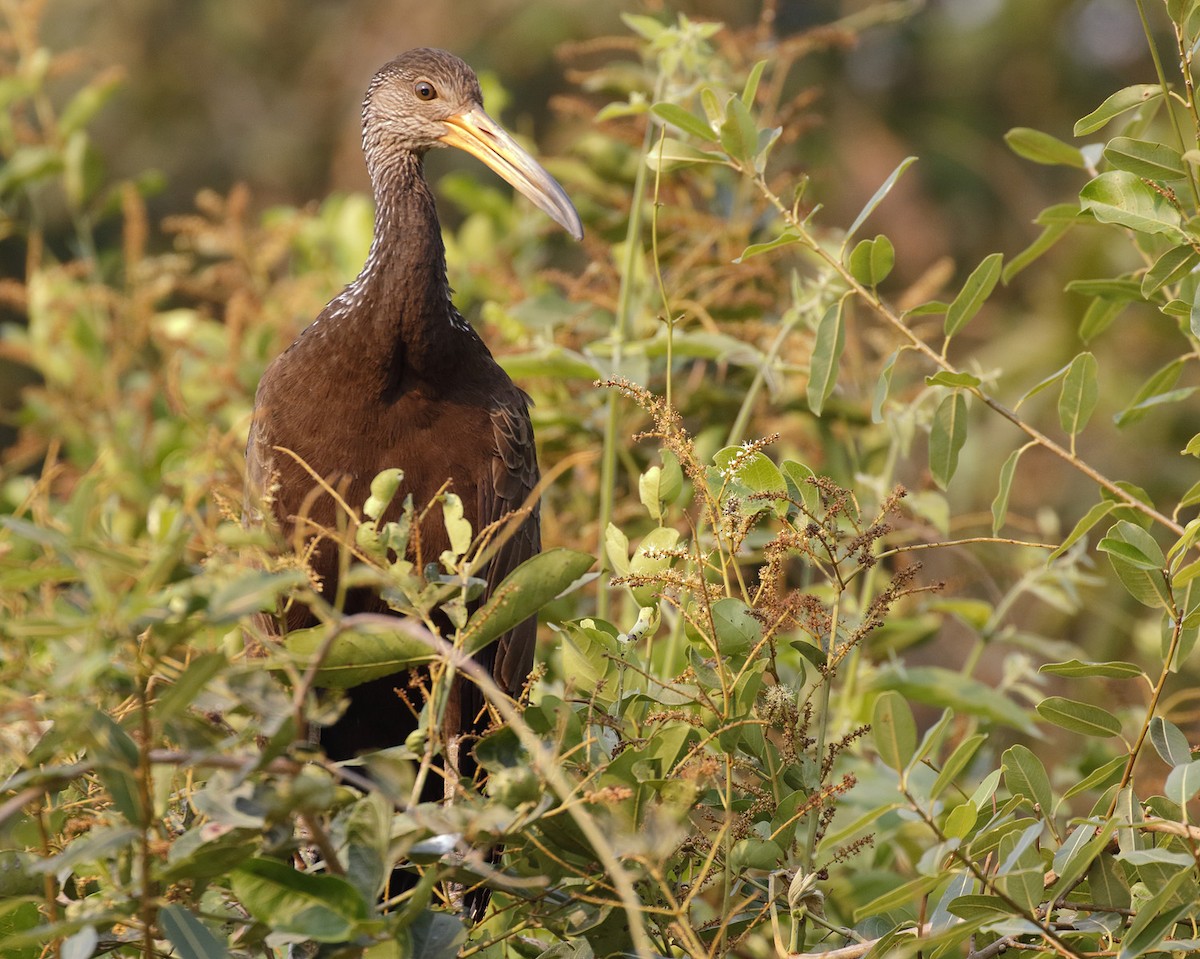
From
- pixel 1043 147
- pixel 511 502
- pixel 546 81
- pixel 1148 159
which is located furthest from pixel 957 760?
pixel 546 81

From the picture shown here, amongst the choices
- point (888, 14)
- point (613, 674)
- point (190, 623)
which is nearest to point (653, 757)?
point (613, 674)

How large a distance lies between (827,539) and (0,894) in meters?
1.16

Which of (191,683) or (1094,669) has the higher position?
(191,683)

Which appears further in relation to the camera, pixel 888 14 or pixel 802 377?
pixel 888 14

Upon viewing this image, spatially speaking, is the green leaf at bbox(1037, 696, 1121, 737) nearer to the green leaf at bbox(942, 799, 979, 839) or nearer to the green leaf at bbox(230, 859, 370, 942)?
the green leaf at bbox(942, 799, 979, 839)

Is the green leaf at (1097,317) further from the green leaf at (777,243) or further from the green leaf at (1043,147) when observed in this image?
the green leaf at (777,243)

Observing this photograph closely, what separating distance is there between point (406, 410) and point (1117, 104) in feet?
5.36

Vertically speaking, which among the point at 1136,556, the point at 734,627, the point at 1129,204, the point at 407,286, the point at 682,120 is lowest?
the point at 734,627

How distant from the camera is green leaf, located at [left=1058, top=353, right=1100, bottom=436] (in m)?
2.33

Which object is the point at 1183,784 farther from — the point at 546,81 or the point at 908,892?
the point at 546,81

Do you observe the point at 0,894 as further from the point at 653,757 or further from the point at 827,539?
the point at 827,539

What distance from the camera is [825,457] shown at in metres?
3.86

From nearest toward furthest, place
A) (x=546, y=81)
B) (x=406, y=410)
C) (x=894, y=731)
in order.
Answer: (x=894, y=731) < (x=406, y=410) < (x=546, y=81)

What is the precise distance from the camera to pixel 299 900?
1.62 metres
